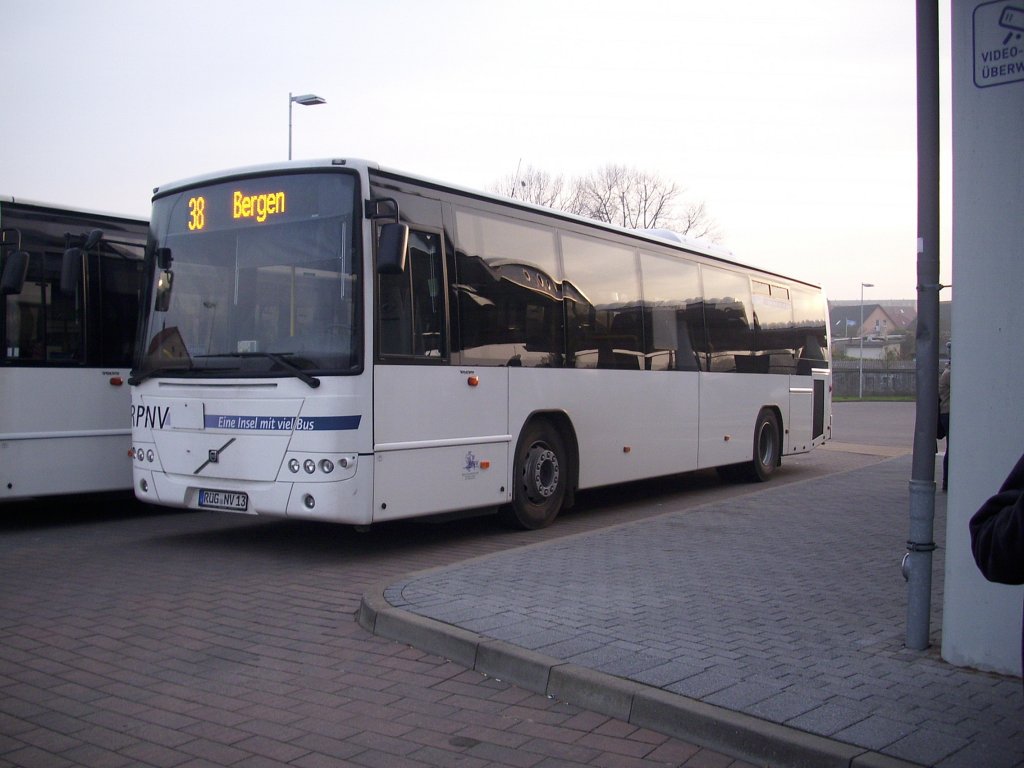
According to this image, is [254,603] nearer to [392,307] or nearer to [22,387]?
[392,307]

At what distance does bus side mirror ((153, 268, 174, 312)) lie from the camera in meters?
9.38

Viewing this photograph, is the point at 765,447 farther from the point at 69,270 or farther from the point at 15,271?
the point at 15,271

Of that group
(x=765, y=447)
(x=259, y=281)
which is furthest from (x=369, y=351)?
(x=765, y=447)

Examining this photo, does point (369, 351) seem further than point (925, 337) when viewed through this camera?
Yes

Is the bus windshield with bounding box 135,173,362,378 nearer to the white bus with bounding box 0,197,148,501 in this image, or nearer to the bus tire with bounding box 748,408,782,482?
the white bus with bounding box 0,197,148,501

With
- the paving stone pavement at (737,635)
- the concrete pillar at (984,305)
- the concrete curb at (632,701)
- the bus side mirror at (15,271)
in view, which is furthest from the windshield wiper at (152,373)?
the concrete pillar at (984,305)

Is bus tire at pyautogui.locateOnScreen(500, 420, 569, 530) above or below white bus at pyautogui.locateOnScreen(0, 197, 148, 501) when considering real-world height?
below

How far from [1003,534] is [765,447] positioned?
1403cm

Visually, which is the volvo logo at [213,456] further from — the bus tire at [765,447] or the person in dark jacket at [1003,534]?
the bus tire at [765,447]

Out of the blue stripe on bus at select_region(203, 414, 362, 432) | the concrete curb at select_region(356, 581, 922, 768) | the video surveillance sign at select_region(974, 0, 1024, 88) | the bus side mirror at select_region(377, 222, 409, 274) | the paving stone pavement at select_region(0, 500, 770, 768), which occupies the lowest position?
the paving stone pavement at select_region(0, 500, 770, 768)

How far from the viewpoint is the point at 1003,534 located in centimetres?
279

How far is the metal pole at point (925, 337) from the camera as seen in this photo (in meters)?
5.67

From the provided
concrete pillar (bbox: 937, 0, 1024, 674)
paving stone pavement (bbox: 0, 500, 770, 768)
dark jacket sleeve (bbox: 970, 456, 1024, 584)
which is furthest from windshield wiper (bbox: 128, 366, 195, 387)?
dark jacket sleeve (bbox: 970, 456, 1024, 584)

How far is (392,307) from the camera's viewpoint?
868 centimetres
